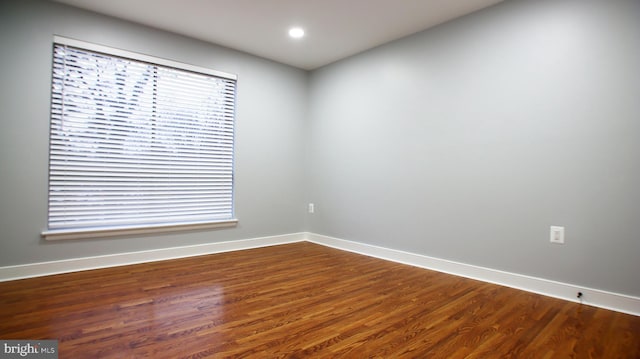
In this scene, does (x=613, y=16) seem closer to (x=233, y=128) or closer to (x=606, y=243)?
(x=606, y=243)

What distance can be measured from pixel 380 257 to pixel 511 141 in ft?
6.04

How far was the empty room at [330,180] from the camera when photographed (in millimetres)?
2012

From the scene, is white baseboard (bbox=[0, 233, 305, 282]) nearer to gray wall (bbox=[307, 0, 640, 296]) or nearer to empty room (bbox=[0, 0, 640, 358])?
empty room (bbox=[0, 0, 640, 358])

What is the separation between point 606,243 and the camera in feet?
7.57

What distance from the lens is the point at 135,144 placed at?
334cm

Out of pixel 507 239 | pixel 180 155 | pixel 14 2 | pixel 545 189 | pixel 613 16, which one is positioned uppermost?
pixel 14 2

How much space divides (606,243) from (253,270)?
112 inches

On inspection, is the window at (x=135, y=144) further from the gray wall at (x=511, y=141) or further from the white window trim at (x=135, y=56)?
the gray wall at (x=511, y=141)

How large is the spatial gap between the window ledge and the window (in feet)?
0.04

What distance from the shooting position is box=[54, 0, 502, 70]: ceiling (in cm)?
292

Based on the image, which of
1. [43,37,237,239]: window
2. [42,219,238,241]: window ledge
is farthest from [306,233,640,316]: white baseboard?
[43,37,237,239]: window

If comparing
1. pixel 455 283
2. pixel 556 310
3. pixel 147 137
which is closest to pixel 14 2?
pixel 147 137

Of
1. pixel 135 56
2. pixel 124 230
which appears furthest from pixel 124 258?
pixel 135 56

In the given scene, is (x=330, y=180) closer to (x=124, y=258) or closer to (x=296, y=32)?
(x=296, y=32)
